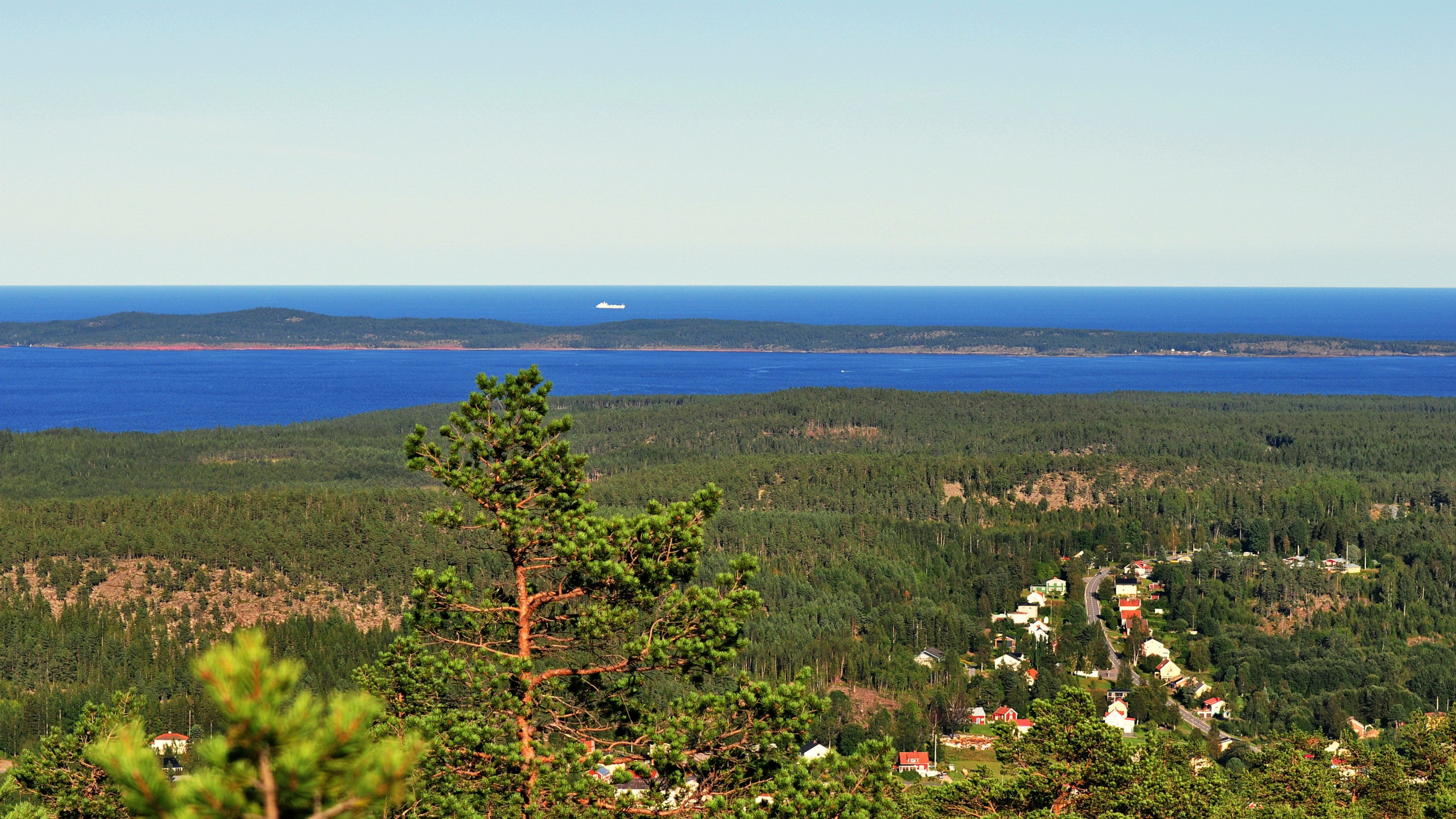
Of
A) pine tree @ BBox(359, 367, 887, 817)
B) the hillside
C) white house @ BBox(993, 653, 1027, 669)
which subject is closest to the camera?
pine tree @ BBox(359, 367, 887, 817)

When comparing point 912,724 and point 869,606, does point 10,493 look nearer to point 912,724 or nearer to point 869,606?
point 869,606

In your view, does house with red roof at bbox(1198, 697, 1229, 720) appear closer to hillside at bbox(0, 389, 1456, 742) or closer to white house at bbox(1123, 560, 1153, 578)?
hillside at bbox(0, 389, 1456, 742)

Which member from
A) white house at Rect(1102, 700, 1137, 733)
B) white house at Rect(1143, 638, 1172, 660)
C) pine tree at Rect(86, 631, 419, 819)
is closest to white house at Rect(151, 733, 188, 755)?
white house at Rect(1102, 700, 1137, 733)

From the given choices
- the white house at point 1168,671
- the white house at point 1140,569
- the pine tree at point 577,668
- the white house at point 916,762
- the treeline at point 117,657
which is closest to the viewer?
the pine tree at point 577,668

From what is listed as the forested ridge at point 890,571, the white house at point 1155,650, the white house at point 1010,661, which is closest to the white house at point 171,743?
the forested ridge at point 890,571

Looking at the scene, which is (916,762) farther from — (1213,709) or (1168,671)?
(1168,671)

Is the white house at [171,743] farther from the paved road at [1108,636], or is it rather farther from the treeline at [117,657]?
the paved road at [1108,636]
